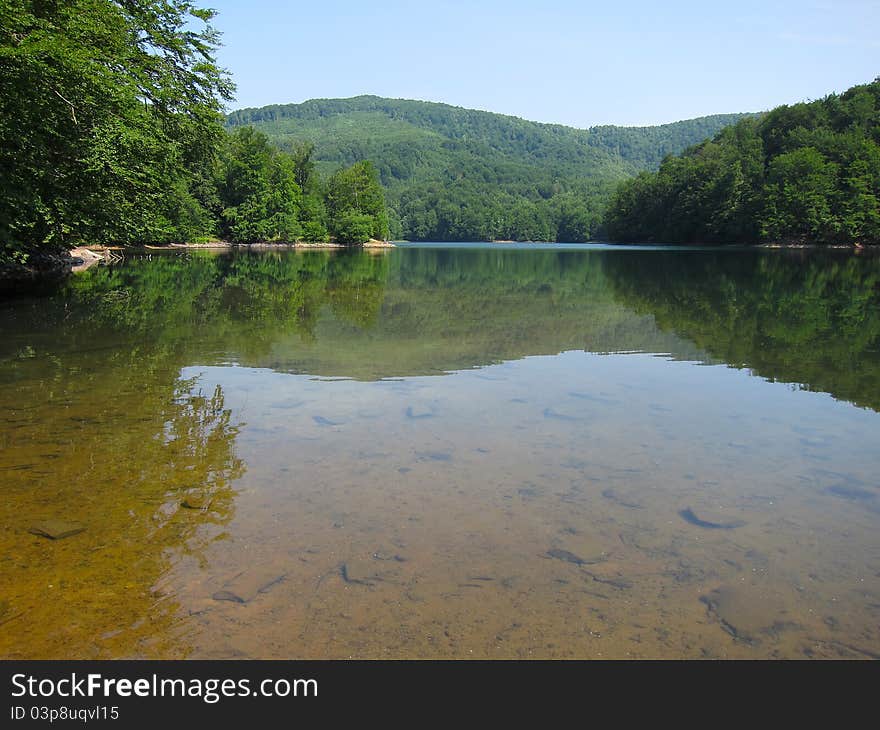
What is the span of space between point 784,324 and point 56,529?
18.5 m

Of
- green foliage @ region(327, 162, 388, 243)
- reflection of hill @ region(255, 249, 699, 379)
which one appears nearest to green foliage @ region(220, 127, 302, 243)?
green foliage @ region(327, 162, 388, 243)

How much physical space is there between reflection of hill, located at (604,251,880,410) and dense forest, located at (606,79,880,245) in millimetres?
68563

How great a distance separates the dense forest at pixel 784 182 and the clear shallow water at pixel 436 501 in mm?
93759

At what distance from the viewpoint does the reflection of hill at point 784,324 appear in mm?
11945

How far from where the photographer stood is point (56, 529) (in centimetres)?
521

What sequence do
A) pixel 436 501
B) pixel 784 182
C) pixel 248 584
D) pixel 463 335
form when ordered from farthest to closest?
pixel 784 182 < pixel 463 335 < pixel 436 501 < pixel 248 584

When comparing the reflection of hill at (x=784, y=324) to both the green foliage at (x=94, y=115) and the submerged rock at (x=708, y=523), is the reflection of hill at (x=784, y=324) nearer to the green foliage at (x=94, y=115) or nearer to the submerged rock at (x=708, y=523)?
the submerged rock at (x=708, y=523)

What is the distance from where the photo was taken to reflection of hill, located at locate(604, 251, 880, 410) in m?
11.9

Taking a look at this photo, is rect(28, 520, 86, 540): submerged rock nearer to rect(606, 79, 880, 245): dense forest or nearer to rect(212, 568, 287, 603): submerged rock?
rect(212, 568, 287, 603): submerged rock

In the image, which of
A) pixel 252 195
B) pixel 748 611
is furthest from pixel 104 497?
pixel 252 195

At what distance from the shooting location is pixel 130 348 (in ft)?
44.0

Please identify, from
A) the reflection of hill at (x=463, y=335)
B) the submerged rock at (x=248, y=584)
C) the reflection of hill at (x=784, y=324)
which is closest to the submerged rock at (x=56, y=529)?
the submerged rock at (x=248, y=584)

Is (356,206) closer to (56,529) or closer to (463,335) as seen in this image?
(463,335)
